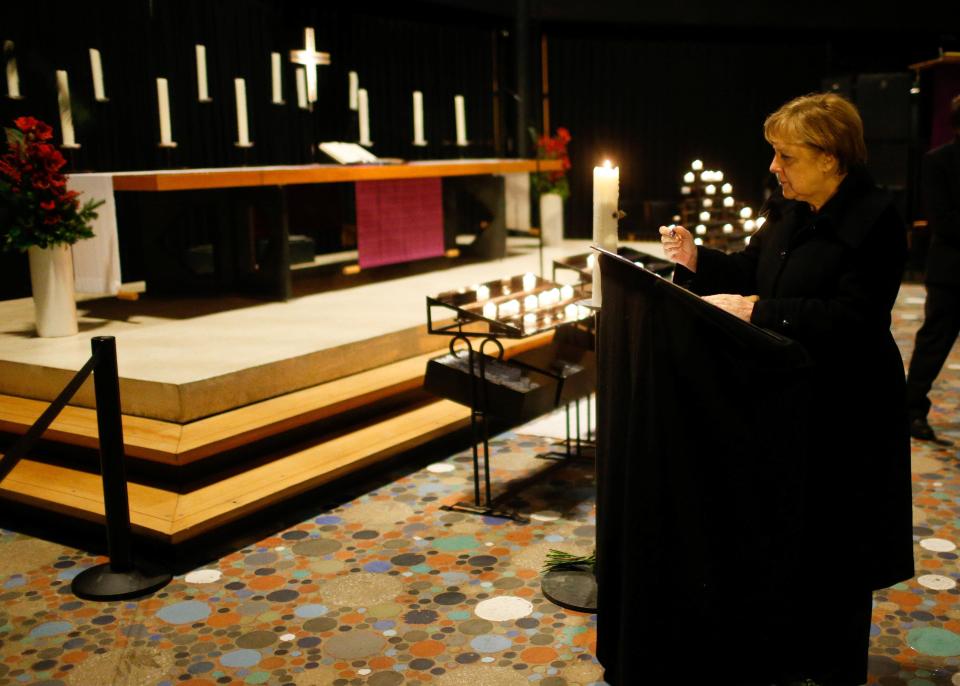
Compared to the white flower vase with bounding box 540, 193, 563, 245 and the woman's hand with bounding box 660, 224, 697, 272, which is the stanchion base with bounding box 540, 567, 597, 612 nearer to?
the woman's hand with bounding box 660, 224, 697, 272

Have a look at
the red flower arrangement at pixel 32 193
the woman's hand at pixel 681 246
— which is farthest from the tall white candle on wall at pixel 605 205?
the red flower arrangement at pixel 32 193

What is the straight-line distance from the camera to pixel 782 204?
262 centimetres

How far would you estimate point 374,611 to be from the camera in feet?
10.3

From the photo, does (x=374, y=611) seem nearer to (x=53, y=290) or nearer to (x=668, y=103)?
(x=53, y=290)

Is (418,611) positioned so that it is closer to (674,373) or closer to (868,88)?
(674,373)

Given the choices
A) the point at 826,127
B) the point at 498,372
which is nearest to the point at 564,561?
the point at 498,372

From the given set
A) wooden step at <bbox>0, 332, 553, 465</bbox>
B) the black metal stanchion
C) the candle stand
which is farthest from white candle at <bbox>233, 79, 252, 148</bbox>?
the black metal stanchion

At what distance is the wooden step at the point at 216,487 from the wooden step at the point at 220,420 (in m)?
0.13

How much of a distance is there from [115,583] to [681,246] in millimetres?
2127

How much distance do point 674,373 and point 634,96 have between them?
10597 millimetres

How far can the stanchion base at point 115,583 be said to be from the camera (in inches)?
129

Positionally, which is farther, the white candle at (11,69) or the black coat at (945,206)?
the white candle at (11,69)

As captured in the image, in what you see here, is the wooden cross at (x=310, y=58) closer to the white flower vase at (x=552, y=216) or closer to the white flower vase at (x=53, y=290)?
the white flower vase at (x=53, y=290)

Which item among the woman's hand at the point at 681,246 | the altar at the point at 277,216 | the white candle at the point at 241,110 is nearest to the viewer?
the woman's hand at the point at 681,246
